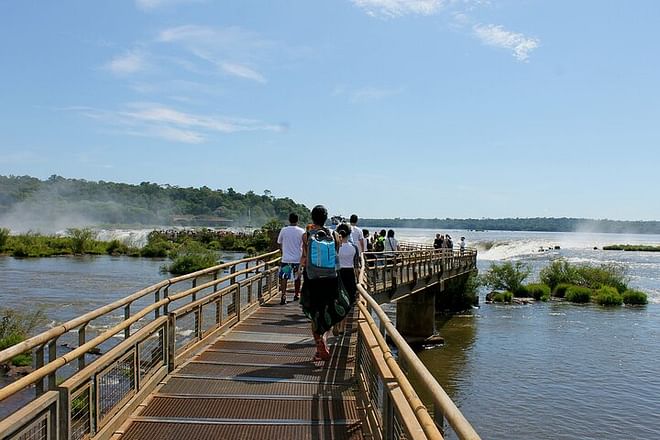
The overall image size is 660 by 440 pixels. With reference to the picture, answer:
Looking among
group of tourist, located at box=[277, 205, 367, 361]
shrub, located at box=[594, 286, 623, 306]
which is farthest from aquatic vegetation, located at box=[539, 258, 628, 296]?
group of tourist, located at box=[277, 205, 367, 361]

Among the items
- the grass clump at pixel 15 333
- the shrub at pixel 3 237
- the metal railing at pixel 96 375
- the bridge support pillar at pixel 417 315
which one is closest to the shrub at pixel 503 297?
the bridge support pillar at pixel 417 315

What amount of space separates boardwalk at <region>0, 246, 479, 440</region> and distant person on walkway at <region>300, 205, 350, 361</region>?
40 centimetres

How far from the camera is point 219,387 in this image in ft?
22.5

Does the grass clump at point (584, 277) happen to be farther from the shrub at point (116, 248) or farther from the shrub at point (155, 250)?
the shrub at point (116, 248)

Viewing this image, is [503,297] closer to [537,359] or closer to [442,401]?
[537,359]

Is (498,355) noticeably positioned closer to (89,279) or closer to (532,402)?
(532,402)

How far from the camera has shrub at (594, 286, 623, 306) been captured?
132 feet

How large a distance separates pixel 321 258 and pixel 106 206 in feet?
531

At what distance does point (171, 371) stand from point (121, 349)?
2.06 metres

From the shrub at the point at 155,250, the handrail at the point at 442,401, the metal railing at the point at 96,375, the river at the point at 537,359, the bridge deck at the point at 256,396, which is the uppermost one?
the handrail at the point at 442,401

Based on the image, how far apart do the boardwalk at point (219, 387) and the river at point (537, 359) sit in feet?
29.0

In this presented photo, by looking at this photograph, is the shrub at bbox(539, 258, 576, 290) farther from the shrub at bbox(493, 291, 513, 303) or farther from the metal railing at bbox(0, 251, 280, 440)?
the metal railing at bbox(0, 251, 280, 440)

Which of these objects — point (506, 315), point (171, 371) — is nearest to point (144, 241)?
point (506, 315)

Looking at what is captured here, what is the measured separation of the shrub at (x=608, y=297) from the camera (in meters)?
40.1
